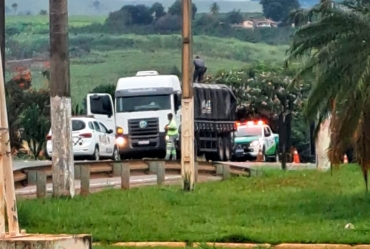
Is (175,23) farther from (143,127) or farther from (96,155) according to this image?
(96,155)

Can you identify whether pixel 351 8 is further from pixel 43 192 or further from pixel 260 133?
pixel 260 133

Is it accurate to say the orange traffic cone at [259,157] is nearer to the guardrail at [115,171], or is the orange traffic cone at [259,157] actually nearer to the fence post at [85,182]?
the guardrail at [115,171]

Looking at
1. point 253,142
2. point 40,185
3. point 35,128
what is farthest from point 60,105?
point 35,128

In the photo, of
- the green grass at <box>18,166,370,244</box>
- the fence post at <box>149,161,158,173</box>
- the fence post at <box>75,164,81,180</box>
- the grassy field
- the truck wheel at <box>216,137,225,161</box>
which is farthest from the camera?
the grassy field

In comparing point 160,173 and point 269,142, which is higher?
point 160,173

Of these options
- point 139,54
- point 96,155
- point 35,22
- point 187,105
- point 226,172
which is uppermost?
point 187,105

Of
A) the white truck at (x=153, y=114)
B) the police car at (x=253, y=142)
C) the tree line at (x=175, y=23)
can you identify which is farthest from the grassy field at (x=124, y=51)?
the white truck at (x=153, y=114)

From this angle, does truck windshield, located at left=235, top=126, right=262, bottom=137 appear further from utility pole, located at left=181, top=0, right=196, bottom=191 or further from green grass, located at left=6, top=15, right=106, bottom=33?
green grass, located at left=6, top=15, right=106, bottom=33

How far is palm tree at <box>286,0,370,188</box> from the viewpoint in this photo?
17.1 m

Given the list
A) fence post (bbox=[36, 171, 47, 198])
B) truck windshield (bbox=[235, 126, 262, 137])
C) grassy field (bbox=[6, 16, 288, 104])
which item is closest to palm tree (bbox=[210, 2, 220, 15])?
grassy field (bbox=[6, 16, 288, 104])

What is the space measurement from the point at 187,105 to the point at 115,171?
9.37ft

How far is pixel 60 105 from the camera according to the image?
1955 centimetres

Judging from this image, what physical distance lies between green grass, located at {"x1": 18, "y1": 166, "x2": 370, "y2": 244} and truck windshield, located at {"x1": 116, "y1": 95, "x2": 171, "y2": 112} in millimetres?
16003

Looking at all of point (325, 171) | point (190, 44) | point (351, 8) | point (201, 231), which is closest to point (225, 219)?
point (201, 231)
